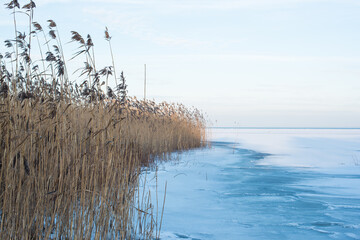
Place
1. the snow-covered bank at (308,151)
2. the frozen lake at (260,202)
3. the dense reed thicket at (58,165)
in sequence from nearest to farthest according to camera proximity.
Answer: the dense reed thicket at (58,165), the frozen lake at (260,202), the snow-covered bank at (308,151)

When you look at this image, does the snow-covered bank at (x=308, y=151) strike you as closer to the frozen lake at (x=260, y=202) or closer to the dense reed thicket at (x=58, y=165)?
the frozen lake at (x=260, y=202)

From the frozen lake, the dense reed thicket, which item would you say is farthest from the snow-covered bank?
the dense reed thicket

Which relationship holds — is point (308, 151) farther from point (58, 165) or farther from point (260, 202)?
point (58, 165)

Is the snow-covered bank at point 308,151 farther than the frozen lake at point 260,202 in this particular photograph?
Yes

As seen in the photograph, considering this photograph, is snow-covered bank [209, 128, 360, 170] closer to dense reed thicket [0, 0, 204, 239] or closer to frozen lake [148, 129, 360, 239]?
frozen lake [148, 129, 360, 239]

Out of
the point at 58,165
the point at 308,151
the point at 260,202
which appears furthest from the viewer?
the point at 308,151

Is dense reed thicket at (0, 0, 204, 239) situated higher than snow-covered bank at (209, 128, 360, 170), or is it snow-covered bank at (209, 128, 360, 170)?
dense reed thicket at (0, 0, 204, 239)

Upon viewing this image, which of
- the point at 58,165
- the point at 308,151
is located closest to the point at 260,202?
the point at 58,165

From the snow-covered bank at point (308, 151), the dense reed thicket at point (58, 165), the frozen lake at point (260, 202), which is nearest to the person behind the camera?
the dense reed thicket at point (58, 165)

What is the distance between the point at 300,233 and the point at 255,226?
1.26ft

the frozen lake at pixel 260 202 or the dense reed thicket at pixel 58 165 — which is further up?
the dense reed thicket at pixel 58 165

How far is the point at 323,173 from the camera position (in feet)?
19.7

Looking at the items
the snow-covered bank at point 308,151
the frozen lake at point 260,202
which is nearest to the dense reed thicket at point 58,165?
the frozen lake at point 260,202

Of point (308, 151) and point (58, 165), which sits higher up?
point (58, 165)
